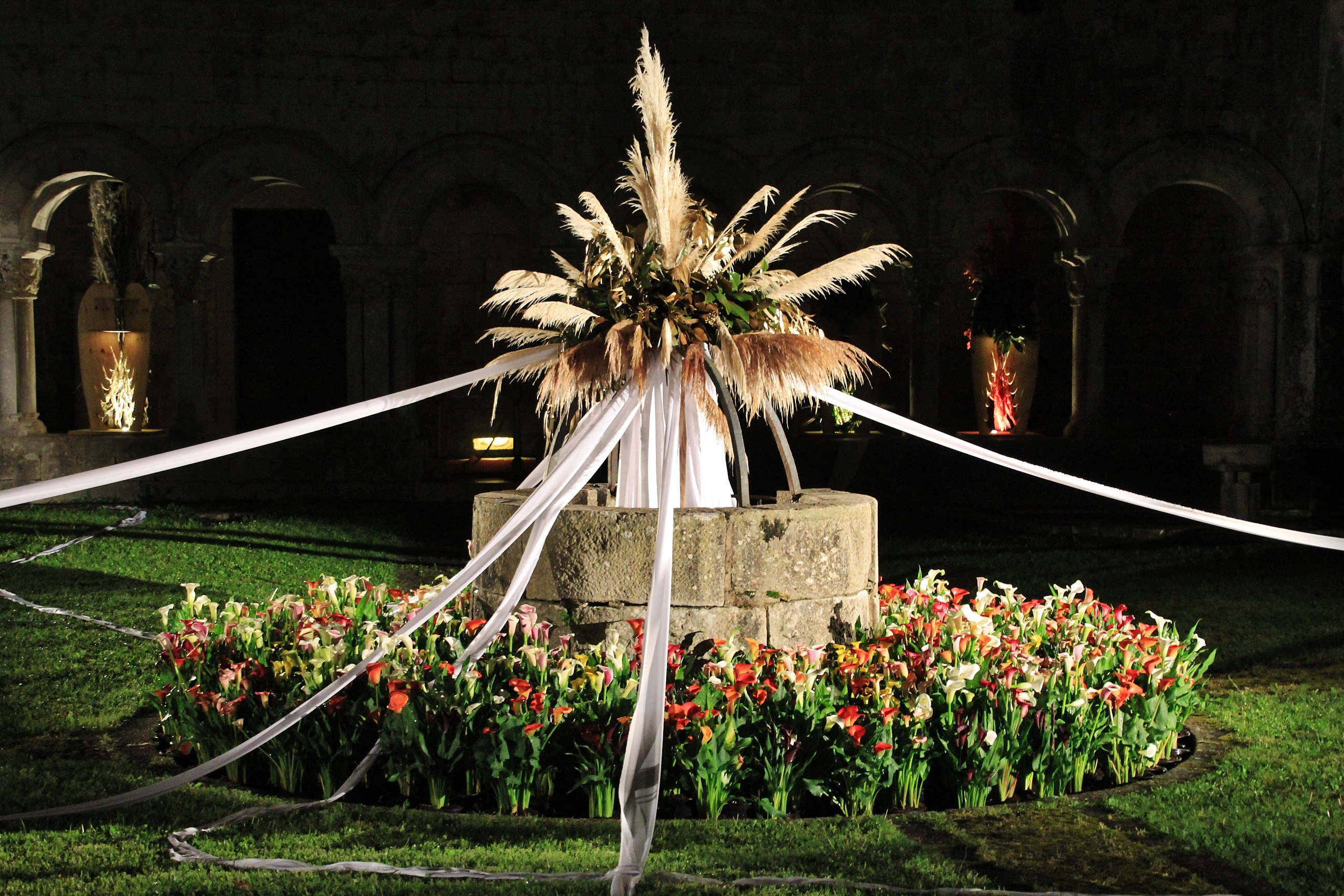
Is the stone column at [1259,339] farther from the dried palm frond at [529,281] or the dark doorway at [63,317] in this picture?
the dark doorway at [63,317]

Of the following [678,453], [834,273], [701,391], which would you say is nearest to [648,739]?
[678,453]

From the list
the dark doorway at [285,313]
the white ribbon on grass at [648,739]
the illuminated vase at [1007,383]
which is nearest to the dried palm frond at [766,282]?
the white ribbon on grass at [648,739]

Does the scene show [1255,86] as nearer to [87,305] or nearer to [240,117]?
[240,117]

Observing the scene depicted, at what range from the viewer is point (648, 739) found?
12.5 ft

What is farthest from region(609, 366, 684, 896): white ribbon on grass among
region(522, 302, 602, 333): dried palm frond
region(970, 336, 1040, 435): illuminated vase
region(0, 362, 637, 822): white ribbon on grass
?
region(970, 336, 1040, 435): illuminated vase

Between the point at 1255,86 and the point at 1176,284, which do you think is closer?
the point at 1255,86

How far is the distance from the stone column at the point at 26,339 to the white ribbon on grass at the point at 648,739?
10.1m

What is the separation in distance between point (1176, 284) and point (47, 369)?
12.8 metres

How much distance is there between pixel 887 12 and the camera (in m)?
12.6

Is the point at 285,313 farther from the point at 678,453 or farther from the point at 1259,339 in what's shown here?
the point at 678,453

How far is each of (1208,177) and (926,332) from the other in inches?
113

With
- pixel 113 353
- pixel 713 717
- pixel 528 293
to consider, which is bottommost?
pixel 713 717

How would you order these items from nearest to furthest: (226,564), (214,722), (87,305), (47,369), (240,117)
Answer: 1. (214,722)
2. (226,564)
3. (240,117)
4. (87,305)
5. (47,369)

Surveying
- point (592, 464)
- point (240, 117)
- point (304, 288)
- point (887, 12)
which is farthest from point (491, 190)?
point (592, 464)
